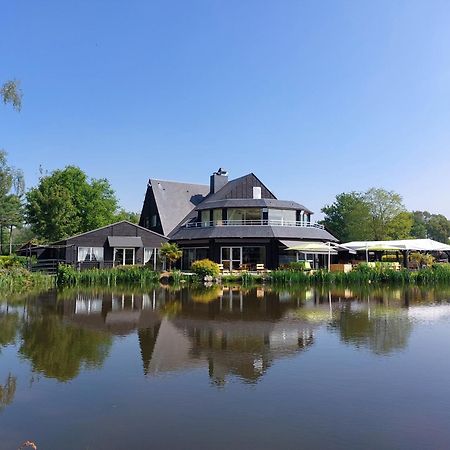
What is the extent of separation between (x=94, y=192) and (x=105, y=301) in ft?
101

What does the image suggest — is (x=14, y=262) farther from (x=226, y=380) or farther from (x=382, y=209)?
(x=382, y=209)

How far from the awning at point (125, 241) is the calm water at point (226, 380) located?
18860 mm

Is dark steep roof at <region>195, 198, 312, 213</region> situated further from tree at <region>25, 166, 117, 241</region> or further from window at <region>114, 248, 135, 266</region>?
tree at <region>25, 166, 117, 241</region>

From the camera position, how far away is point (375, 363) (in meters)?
8.43

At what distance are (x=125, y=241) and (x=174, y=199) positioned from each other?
10.3 m

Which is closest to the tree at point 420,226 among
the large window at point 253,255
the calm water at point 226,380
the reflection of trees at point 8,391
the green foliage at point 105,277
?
the large window at point 253,255

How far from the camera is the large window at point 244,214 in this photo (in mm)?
35156

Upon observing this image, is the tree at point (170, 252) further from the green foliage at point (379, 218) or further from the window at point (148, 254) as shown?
the green foliage at point (379, 218)

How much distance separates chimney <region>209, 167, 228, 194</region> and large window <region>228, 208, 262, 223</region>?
7.92 m

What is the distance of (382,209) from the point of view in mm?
55938

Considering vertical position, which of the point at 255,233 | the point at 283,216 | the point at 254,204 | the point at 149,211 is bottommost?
the point at 255,233

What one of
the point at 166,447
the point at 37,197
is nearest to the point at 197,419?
the point at 166,447

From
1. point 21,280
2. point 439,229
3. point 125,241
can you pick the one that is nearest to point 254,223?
point 125,241

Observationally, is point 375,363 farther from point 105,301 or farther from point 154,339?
point 105,301
